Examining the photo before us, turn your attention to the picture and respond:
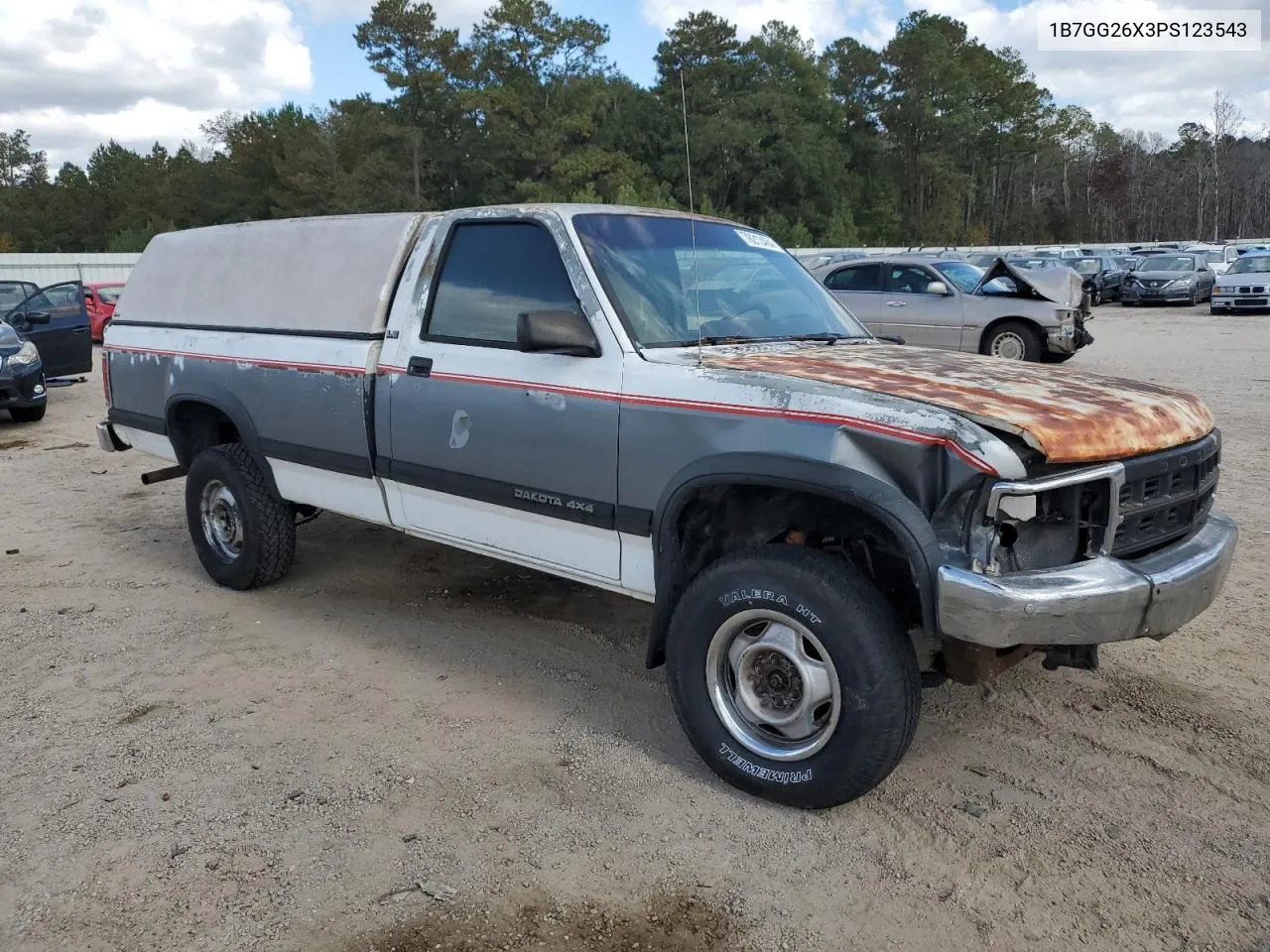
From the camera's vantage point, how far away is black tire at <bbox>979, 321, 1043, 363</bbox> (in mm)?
14523

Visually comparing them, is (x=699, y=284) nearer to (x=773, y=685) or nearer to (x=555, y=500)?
(x=555, y=500)

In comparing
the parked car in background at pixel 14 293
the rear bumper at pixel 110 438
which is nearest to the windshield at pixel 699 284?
the rear bumper at pixel 110 438

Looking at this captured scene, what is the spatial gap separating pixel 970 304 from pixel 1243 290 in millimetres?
13943

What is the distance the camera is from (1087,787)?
347 centimetres

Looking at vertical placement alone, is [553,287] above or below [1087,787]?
above

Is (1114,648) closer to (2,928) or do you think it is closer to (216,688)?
(216,688)

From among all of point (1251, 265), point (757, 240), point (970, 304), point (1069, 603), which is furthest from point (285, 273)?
point (1251, 265)

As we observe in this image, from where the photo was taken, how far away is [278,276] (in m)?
5.28

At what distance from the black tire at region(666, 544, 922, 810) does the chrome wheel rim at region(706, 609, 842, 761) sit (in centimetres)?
2

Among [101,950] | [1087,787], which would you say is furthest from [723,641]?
[101,950]

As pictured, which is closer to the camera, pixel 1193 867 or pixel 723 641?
pixel 1193 867

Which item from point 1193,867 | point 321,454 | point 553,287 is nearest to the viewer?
point 1193,867

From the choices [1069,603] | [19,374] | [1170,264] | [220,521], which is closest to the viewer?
[1069,603]

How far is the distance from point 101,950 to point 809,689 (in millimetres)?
2184
